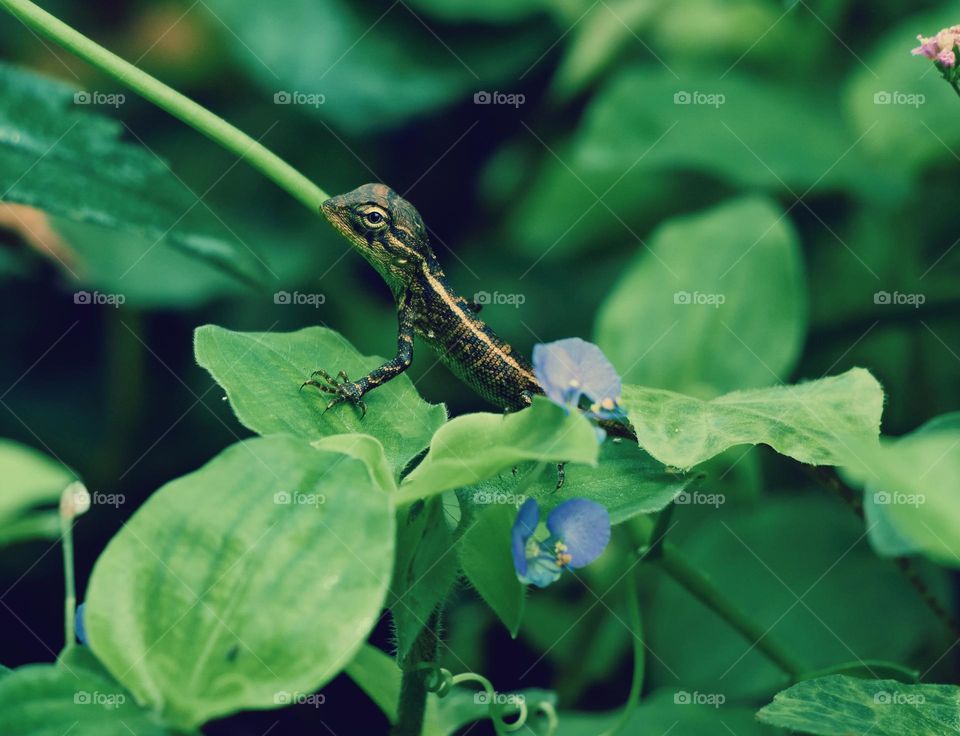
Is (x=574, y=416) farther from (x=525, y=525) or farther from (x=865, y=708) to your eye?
(x=865, y=708)

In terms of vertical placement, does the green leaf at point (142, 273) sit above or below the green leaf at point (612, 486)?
above

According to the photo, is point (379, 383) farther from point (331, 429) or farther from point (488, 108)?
point (488, 108)

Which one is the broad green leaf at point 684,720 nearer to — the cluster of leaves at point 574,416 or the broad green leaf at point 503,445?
the cluster of leaves at point 574,416

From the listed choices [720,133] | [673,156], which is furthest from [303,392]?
[720,133]

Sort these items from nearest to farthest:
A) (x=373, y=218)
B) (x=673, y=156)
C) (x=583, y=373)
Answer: (x=583, y=373), (x=373, y=218), (x=673, y=156)

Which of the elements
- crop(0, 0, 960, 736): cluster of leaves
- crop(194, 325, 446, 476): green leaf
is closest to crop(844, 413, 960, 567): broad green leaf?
crop(0, 0, 960, 736): cluster of leaves

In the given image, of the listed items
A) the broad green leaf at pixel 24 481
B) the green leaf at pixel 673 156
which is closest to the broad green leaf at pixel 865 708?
the broad green leaf at pixel 24 481
